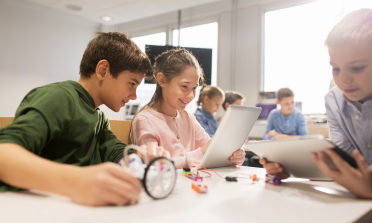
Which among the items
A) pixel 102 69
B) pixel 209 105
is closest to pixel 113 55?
pixel 102 69

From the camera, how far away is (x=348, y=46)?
695mm

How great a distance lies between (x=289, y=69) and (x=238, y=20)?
1176 millimetres

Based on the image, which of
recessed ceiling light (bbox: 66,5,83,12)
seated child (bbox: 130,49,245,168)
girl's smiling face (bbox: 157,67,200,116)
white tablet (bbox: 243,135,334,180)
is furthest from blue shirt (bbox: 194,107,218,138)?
recessed ceiling light (bbox: 66,5,83,12)

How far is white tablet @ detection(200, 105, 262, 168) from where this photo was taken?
2.49 feet

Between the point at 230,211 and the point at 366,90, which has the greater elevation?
the point at 366,90

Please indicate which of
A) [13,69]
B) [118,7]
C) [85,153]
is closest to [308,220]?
[85,153]

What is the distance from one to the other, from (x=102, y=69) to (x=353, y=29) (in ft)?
2.58

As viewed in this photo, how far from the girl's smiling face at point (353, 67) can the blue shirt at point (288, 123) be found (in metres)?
2.58

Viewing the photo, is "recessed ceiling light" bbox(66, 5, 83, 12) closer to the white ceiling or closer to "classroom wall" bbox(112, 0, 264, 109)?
the white ceiling

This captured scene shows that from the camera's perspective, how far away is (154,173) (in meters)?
0.48

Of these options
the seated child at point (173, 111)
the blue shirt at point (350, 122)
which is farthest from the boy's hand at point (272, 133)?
the blue shirt at point (350, 122)

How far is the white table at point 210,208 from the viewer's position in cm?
40

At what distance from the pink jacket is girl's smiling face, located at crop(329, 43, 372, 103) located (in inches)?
21.0

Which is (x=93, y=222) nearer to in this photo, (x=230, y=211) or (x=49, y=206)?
(x=49, y=206)
